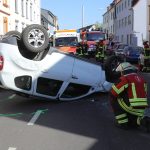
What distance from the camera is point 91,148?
6.56 meters

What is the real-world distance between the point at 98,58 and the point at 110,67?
11143mm

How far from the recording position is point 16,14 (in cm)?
3950

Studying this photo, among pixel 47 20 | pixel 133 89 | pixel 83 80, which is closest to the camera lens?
pixel 133 89

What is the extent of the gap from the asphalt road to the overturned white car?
15.1 inches

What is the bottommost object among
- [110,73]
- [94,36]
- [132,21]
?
[110,73]

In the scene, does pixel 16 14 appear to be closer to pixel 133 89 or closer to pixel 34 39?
pixel 34 39

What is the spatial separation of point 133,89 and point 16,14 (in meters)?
32.9

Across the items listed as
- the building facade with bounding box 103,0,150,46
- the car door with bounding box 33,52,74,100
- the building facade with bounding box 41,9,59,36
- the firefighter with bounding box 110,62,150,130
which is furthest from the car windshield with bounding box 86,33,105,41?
the firefighter with bounding box 110,62,150,130

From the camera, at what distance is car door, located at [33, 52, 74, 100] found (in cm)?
1037

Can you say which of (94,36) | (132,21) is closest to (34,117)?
(94,36)

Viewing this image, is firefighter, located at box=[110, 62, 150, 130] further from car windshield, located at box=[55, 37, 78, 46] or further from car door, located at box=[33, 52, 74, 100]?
car windshield, located at box=[55, 37, 78, 46]

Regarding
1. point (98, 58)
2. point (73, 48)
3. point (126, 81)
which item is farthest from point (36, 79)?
point (73, 48)

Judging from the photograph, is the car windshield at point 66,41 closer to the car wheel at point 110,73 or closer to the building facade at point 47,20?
the car wheel at point 110,73

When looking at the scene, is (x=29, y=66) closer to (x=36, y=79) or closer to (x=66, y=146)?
(x=36, y=79)
